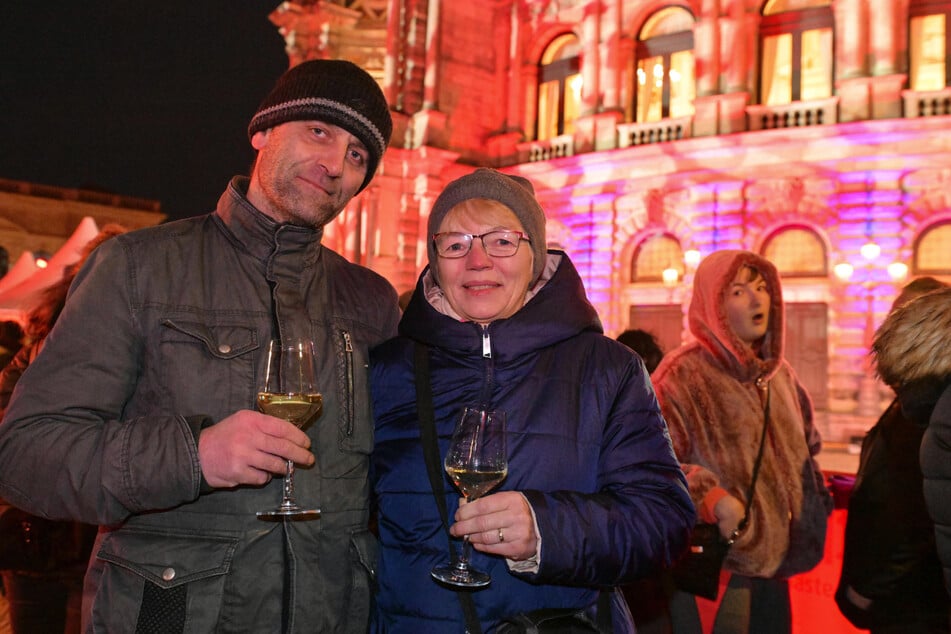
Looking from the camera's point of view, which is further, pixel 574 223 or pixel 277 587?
pixel 574 223

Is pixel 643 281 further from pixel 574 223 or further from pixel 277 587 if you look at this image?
pixel 277 587

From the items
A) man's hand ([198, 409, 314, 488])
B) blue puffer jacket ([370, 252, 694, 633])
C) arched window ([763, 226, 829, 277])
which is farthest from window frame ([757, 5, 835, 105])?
man's hand ([198, 409, 314, 488])

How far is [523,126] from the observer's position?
77.5 feet

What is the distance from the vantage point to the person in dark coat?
3553mm

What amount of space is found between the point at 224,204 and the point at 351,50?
30347 millimetres

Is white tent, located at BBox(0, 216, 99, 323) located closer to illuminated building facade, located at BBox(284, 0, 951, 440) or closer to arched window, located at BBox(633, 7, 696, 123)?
illuminated building facade, located at BBox(284, 0, 951, 440)

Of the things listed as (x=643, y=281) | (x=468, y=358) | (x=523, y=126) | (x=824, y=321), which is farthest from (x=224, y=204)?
(x=523, y=126)

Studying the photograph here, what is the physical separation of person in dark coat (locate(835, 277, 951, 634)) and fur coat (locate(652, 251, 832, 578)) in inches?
20.9

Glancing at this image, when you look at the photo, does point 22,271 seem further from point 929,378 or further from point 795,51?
point 795,51

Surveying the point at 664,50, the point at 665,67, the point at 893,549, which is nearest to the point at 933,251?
the point at 665,67

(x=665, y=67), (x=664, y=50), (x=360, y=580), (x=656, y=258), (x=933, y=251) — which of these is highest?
(x=664, y=50)

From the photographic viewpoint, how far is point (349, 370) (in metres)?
2.48

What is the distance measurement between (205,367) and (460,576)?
928mm

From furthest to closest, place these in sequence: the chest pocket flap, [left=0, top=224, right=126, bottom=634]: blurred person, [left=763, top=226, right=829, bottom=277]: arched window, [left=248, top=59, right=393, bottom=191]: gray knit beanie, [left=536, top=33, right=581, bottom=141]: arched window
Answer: [left=536, top=33, right=581, bottom=141]: arched window < [left=763, top=226, right=829, bottom=277]: arched window < [left=0, top=224, right=126, bottom=634]: blurred person < [left=248, top=59, right=393, bottom=191]: gray knit beanie < the chest pocket flap
